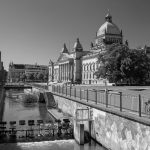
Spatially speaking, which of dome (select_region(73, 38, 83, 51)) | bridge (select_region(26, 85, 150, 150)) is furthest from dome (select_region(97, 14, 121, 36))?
bridge (select_region(26, 85, 150, 150))

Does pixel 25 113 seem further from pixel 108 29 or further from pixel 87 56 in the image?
pixel 108 29

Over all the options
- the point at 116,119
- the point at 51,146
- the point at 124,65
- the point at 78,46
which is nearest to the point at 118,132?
the point at 116,119

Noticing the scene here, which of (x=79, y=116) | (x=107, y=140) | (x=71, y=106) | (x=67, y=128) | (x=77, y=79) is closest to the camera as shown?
(x=107, y=140)

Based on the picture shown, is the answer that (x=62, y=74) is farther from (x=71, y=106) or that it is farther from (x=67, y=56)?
(x=71, y=106)

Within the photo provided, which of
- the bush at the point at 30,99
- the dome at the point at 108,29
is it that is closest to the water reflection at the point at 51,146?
the bush at the point at 30,99

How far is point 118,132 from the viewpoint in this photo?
56.4 ft

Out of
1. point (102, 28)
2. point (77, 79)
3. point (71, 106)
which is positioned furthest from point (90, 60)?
point (71, 106)

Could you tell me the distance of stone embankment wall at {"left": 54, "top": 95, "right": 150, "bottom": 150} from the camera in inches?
563

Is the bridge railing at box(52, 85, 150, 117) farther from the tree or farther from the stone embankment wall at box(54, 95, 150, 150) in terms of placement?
the tree

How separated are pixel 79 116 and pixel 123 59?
28296 millimetres

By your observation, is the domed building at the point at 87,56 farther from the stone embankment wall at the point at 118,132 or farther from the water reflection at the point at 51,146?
the water reflection at the point at 51,146

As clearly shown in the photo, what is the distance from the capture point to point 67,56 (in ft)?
475

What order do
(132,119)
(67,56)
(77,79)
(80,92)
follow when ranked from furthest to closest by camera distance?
(67,56)
(77,79)
(80,92)
(132,119)

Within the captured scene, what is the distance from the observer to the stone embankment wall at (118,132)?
14.3 m
